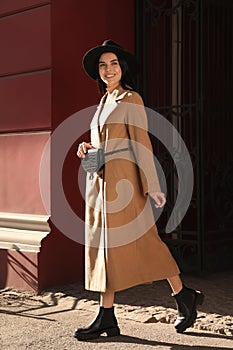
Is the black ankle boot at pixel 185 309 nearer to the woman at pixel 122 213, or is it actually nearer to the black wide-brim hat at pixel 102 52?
the woman at pixel 122 213

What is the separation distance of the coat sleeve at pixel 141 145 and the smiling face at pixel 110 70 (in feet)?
0.71

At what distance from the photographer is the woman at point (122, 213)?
4824 mm

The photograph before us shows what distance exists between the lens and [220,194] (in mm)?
7590

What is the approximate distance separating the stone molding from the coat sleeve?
202cm

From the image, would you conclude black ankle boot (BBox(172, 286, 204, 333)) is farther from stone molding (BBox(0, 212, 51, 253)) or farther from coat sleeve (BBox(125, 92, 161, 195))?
stone molding (BBox(0, 212, 51, 253))

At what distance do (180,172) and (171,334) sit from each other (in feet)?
8.30

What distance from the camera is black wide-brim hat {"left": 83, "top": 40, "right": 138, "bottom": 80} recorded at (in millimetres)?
4953

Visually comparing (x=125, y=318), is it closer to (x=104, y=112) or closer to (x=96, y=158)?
(x=96, y=158)

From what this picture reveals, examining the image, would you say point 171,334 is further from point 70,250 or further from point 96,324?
point 70,250

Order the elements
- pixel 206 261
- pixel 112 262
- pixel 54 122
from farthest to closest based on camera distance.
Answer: pixel 206 261 < pixel 54 122 < pixel 112 262

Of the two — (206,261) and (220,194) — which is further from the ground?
(220,194)

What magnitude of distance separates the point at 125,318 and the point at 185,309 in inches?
27.7

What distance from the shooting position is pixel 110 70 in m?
4.98

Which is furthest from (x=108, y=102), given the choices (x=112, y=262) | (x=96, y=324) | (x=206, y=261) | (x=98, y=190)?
(x=206, y=261)
